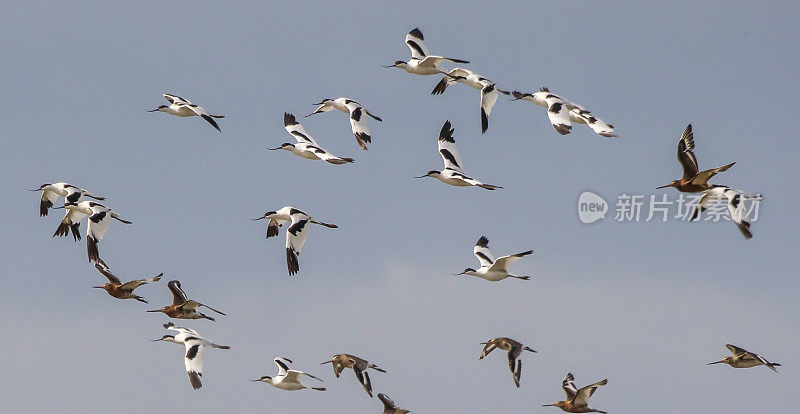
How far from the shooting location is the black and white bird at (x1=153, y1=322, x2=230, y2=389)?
2491 cm

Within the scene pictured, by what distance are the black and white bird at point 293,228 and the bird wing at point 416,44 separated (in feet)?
16.1

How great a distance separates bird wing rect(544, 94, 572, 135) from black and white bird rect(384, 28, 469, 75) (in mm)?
2123

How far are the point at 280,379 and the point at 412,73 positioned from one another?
803 centimetres

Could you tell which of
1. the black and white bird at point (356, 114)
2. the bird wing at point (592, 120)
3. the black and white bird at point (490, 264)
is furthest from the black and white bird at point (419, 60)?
the black and white bird at point (490, 264)

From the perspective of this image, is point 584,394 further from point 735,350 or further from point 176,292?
point 176,292

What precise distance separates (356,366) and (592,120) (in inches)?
294

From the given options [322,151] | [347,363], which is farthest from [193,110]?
[347,363]

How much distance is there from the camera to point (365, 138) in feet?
91.8

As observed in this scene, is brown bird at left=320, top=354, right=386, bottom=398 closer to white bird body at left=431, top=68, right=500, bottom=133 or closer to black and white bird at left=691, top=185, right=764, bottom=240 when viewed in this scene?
white bird body at left=431, top=68, right=500, bottom=133

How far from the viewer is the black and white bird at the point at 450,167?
2721cm

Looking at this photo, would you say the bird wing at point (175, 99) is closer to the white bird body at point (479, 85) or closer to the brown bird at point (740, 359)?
the white bird body at point (479, 85)

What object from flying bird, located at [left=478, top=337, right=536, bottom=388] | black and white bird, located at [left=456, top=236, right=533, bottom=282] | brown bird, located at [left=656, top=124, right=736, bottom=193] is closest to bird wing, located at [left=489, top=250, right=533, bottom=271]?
black and white bird, located at [left=456, top=236, right=533, bottom=282]

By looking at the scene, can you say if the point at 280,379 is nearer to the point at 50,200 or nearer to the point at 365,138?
the point at 365,138

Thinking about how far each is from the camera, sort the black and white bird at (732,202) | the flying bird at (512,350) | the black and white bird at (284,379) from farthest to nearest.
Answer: the black and white bird at (284,379) → the flying bird at (512,350) → the black and white bird at (732,202)
